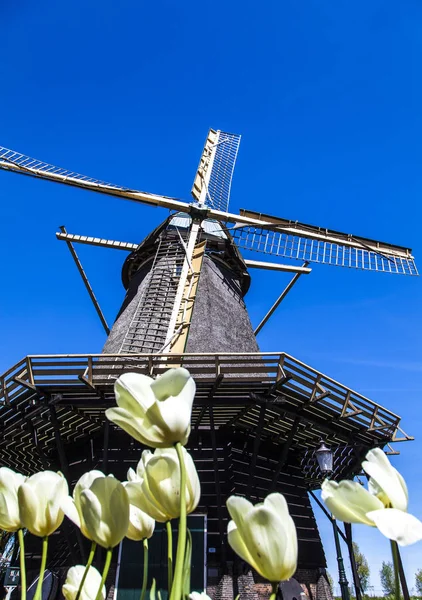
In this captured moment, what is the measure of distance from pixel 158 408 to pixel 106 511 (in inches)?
8.1

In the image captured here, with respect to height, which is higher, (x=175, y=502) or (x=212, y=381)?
(x=212, y=381)

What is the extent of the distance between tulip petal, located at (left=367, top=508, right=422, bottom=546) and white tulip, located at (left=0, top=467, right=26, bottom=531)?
694mm

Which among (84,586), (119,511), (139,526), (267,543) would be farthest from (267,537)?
(84,586)

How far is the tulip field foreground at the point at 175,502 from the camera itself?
75cm

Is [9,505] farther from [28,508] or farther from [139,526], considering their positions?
[139,526]

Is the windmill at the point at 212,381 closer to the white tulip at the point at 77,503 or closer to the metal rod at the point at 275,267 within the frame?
the metal rod at the point at 275,267

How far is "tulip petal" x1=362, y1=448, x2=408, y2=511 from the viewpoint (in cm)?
78

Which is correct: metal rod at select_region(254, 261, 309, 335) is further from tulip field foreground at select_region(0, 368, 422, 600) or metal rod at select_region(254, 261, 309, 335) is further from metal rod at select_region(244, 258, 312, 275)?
tulip field foreground at select_region(0, 368, 422, 600)

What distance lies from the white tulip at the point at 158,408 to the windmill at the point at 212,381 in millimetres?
6518

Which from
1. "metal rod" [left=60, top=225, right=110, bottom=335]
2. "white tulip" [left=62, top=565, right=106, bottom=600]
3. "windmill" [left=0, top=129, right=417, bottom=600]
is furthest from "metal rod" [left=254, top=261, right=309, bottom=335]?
Result: "white tulip" [left=62, top=565, right=106, bottom=600]

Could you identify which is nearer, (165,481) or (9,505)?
(165,481)

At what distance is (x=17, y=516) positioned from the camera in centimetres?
95

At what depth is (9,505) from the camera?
95 cm

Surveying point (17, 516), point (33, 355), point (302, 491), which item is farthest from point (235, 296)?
point (17, 516)
